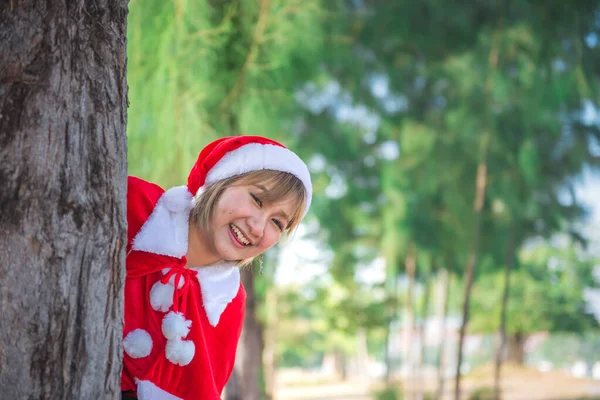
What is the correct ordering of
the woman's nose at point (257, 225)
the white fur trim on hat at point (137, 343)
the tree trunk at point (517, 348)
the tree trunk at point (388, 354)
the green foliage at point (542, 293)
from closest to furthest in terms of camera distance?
1. the white fur trim on hat at point (137, 343)
2. the woman's nose at point (257, 225)
3. the tree trunk at point (388, 354)
4. the green foliage at point (542, 293)
5. the tree trunk at point (517, 348)

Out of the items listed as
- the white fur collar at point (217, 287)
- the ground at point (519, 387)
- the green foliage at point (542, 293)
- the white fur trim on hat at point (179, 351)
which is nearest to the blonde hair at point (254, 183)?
the white fur collar at point (217, 287)

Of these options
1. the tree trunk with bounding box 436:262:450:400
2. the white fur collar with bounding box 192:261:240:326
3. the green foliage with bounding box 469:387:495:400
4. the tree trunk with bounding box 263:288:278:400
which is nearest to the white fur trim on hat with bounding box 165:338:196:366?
the white fur collar with bounding box 192:261:240:326

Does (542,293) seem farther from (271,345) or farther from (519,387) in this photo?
(271,345)

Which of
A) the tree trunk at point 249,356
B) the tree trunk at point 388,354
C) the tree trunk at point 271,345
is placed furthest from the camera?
the tree trunk at point 388,354

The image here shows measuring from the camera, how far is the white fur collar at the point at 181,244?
1.66 metres

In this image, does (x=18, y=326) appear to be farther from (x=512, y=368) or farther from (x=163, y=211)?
(x=512, y=368)

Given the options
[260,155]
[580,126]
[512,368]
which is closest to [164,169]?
[260,155]

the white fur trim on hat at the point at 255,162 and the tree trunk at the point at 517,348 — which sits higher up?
the white fur trim on hat at the point at 255,162

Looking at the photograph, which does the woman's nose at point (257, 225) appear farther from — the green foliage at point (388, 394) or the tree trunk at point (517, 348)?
the tree trunk at point (517, 348)

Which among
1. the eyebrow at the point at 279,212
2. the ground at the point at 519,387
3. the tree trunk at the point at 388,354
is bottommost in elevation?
the ground at the point at 519,387

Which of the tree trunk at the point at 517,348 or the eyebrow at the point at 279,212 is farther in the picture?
the tree trunk at the point at 517,348

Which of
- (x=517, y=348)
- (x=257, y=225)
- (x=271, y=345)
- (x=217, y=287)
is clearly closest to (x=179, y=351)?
(x=217, y=287)

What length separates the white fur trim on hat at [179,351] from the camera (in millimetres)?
1635

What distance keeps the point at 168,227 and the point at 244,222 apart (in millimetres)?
180
